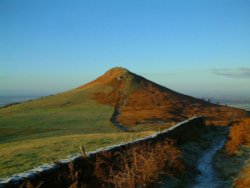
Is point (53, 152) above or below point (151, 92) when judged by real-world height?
below

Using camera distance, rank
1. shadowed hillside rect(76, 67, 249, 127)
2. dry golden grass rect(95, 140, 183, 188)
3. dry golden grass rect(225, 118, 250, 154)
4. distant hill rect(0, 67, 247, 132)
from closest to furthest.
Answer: dry golden grass rect(95, 140, 183, 188), dry golden grass rect(225, 118, 250, 154), distant hill rect(0, 67, 247, 132), shadowed hillside rect(76, 67, 249, 127)

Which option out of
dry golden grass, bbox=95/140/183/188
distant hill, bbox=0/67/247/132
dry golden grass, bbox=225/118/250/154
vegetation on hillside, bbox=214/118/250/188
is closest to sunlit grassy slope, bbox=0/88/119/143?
distant hill, bbox=0/67/247/132

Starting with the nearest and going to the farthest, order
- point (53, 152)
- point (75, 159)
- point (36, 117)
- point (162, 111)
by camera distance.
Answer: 1. point (75, 159)
2. point (53, 152)
3. point (36, 117)
4. point (162, 111)

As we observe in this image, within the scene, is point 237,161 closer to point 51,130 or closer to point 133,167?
point 133,167

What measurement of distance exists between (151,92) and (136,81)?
656cm

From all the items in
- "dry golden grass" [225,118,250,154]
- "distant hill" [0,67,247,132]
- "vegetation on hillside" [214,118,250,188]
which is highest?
"distant hill" [0,67,247,132]

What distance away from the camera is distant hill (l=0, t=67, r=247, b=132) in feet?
184

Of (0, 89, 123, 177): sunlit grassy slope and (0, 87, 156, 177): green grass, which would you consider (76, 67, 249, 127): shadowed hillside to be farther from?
(0, 89, 123, 177): sunlit grassy slope

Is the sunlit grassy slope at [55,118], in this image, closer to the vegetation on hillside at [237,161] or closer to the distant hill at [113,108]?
the distant hill at [113,108]

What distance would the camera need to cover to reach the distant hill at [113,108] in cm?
5618

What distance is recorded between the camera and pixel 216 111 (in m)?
79.9

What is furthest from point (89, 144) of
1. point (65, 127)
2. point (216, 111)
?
point (216, 111)

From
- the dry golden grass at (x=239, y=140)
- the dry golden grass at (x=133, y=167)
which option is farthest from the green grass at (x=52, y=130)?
the dry golden grass at (x=239, y=140)

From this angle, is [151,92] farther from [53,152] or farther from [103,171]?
[103,171]
